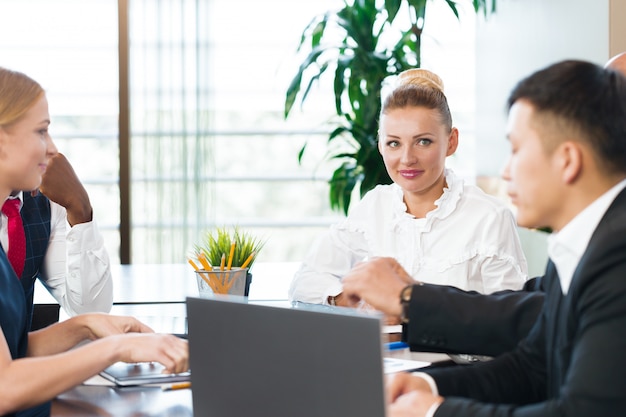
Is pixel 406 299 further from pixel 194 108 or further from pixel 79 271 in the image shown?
pixel 194 108

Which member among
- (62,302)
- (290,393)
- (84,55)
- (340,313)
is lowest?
(62,302)

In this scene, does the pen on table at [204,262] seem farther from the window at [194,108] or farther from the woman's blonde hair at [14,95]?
the window at [194,108]

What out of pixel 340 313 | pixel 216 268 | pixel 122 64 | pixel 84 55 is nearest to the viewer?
pixel 340 313

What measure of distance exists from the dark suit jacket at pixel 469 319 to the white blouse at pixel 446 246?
0.75m

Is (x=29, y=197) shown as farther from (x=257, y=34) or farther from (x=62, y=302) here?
(x=257, y=34)

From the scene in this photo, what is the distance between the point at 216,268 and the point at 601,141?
3.69ft

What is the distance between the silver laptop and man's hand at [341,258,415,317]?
41 centimetres

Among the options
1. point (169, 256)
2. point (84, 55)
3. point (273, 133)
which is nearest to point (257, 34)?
point (273, 133)

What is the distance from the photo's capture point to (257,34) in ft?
19.4

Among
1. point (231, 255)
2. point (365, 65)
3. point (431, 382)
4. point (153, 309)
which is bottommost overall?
point (153, 309)

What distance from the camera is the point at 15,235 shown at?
6.72ft

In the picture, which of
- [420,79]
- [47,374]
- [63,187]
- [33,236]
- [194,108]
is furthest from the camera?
[194,108]

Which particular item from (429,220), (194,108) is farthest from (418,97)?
(194,108)

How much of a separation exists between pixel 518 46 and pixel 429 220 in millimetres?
2512
